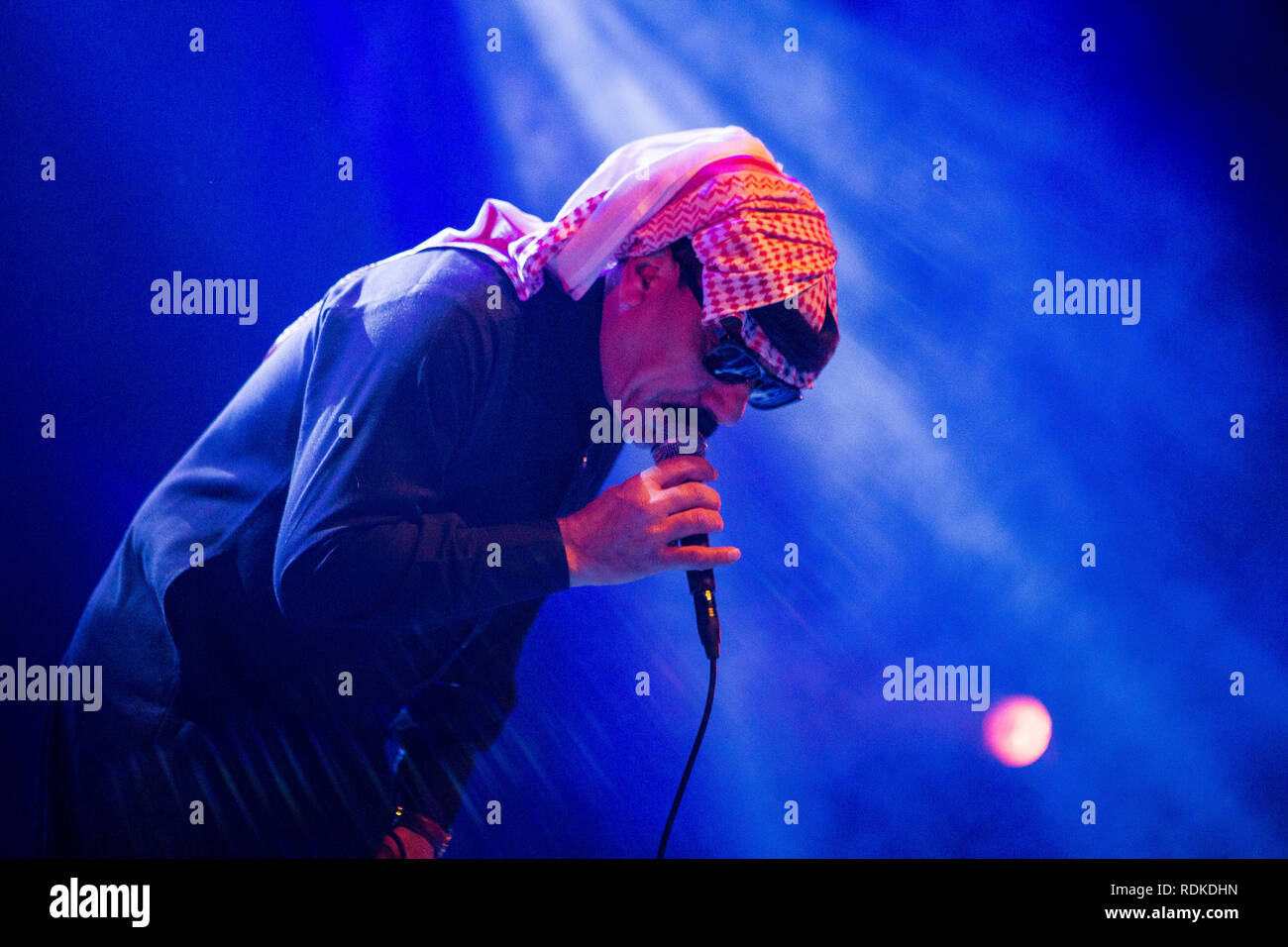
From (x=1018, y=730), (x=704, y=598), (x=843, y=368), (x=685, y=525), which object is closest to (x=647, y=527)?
(x=685, y=525)

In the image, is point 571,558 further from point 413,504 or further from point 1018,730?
point 1018,730

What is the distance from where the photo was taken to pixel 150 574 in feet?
5.84

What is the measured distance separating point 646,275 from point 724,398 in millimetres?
273

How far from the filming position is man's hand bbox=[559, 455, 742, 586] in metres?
1.76

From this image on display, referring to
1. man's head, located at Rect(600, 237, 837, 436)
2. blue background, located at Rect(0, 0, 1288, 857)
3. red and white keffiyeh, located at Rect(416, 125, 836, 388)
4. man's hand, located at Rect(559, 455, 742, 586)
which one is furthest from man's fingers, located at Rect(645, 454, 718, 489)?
blue background, located at Rect(0, 0, 1288, 857)

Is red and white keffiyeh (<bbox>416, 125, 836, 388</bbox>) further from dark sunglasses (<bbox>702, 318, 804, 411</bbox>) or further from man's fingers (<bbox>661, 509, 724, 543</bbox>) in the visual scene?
man's fingers (<bbox>661, 509, 724, 543</bbox>)

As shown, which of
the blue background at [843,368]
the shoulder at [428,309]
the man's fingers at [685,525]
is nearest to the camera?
the shoulder at [428,309]

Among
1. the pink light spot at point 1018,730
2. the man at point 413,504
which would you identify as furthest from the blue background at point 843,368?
the man at point 413,504

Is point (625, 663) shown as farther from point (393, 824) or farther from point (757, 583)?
point (393, 824)

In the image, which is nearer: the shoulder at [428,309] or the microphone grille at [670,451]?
the shoulder at [428,309]

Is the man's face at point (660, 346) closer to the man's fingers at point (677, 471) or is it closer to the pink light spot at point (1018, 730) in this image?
the man's fingers at point (677, 471)

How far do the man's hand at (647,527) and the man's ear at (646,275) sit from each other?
1.04 ft

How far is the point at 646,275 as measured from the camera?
5.97 feet

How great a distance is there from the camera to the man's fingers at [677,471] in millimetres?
1771
